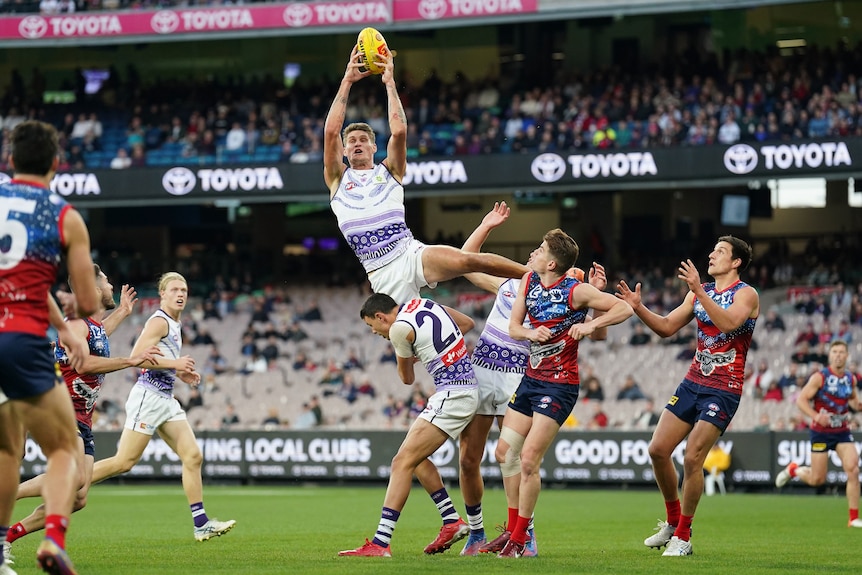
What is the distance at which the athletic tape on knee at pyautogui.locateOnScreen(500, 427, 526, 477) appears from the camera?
10820 mm

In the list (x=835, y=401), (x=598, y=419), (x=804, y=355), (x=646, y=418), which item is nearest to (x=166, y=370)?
(x=835, y=401)

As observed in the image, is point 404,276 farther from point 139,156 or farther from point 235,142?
point 139,156

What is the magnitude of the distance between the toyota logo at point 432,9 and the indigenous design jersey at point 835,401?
1985 cm

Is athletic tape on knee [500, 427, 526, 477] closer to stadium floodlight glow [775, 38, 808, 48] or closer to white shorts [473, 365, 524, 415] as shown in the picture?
white shorts [473, 365, 524, 415]

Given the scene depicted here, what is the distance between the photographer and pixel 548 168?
1272 inches

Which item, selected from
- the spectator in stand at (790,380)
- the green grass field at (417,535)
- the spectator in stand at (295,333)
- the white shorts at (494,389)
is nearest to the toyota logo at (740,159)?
the spectator in stand at (790,380)

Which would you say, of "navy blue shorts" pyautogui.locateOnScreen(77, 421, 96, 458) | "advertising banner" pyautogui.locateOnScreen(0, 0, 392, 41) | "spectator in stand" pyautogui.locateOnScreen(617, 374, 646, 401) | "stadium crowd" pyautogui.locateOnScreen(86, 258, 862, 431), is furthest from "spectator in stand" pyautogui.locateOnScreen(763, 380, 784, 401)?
"navy blue shorts" pyautogui.locateOnScreen(77, 421, 96, 458)

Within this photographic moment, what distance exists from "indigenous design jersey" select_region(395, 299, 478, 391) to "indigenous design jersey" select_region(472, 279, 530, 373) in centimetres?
116

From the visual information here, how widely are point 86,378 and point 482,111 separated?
2549 centimetres

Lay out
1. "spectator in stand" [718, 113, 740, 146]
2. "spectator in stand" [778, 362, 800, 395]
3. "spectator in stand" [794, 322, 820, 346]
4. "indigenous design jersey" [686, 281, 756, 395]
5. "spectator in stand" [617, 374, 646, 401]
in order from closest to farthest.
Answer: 1. "indigenous design jersey" [686, 281, 756, 395]
2. "spectator in stand" [778, 362, 800, 395]
3. "spectator in stand" [617, 374, 646, 401]
4. "spectator in stand" [794, 322, 820, 346]
5. "spectator in stand" [718, 113, 740, 146]

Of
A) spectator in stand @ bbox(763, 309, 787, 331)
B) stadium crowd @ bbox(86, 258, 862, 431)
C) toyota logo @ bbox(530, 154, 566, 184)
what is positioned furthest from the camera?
toyota logo @ bbox(530, 154, 566, 184)

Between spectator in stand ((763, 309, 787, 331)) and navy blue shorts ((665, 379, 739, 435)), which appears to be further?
spectator in stand ((763, 309, 787, 331))

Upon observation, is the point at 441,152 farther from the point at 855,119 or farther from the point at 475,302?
the point at 855,119

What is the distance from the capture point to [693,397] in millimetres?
11297
